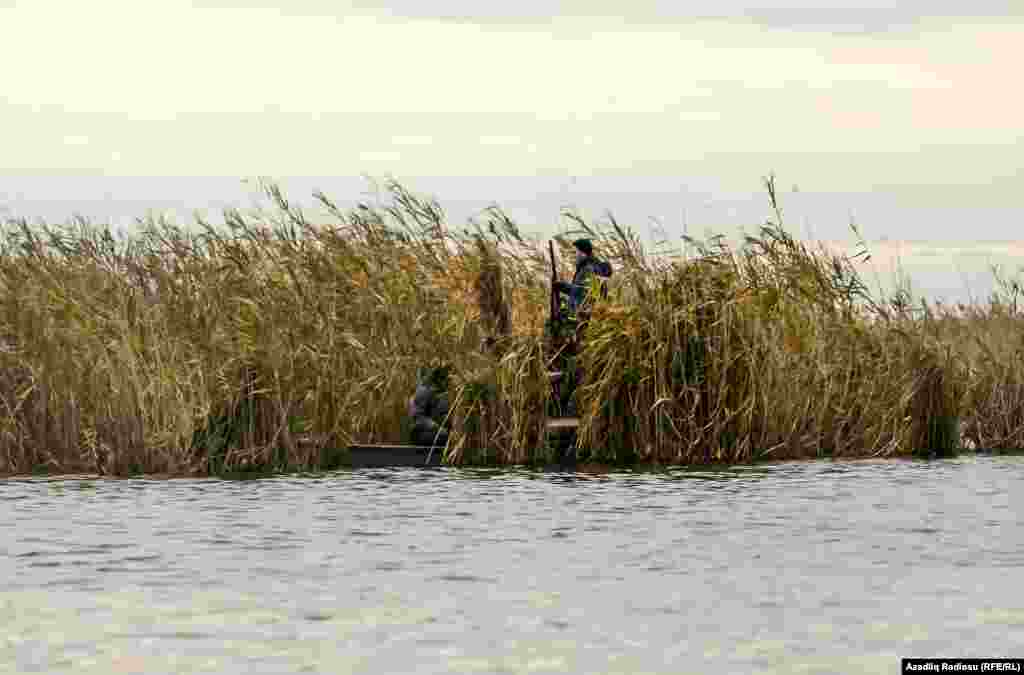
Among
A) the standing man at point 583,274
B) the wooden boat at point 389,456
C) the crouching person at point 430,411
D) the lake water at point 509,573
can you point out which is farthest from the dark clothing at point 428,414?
the standing man at point 583,274

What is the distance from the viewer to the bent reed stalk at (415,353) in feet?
63.3

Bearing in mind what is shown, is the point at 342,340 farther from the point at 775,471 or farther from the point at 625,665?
the point at 625,665

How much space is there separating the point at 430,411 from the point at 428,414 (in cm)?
4

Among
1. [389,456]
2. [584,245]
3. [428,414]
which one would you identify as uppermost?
[584,245]

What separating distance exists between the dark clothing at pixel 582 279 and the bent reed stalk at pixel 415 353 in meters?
0.23

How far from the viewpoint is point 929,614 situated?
31.7 feet

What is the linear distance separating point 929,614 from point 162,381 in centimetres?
1100

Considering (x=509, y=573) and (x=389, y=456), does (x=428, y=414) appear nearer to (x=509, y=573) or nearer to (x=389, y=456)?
(x=389, y=456)

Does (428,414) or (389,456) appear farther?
(428,414)

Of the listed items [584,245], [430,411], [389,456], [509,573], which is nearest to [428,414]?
[430,411]

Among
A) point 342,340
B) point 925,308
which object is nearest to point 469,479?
point 342,340

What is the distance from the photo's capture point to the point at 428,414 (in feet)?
66.5

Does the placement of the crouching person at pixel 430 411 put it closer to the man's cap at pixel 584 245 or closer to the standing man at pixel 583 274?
the standing man at pixel 583 274

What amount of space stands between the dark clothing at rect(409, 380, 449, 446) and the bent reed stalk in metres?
0.25
